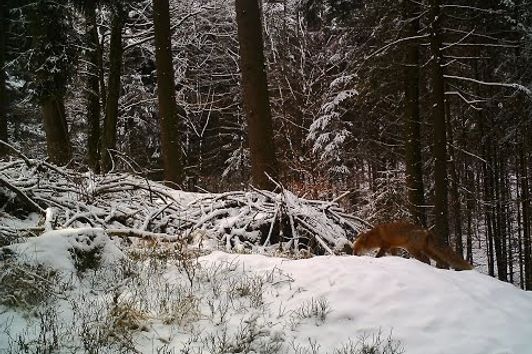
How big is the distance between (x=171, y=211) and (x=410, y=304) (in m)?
4.54

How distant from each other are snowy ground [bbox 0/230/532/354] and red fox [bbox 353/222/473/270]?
1.26 m

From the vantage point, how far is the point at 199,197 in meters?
8.34

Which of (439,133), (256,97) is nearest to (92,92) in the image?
(256,97)

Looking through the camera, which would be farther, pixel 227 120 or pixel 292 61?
pixel 227 120

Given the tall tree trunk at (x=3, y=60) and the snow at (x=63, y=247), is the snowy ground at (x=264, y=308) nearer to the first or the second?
the snow at (x=63, y=247)

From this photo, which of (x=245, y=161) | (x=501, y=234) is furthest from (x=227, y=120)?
(x=501, y=234)

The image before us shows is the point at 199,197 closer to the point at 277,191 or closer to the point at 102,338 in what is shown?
the point at 277,191

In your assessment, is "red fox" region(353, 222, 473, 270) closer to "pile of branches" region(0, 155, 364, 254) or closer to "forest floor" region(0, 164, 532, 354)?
"pile of branches" region(0, 155, 364, 254)

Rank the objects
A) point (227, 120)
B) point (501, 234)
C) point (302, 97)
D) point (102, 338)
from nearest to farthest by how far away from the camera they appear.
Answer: point (102, 338) < point (501, 234) < point (302, 97) < point (227, 120)

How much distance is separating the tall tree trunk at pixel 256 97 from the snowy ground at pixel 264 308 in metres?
3.87

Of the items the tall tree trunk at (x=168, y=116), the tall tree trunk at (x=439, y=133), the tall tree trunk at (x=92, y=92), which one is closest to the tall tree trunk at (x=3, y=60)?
the tall tree trunk at (x=92, y=92)

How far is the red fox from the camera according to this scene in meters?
6.40

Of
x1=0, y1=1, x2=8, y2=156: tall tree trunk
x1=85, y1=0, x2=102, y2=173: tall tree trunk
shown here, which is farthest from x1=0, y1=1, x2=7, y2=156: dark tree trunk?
x1=85, y1=0, x2=102, y2=173: tall tree trunk

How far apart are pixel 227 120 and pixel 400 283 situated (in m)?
21.1
